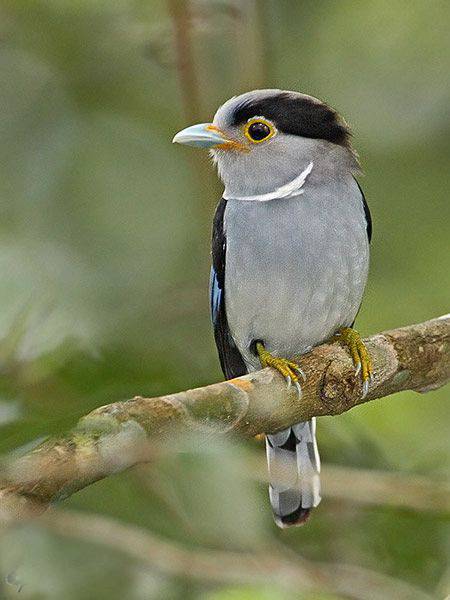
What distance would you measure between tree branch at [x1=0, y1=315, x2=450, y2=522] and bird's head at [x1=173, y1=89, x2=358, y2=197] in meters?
0.72

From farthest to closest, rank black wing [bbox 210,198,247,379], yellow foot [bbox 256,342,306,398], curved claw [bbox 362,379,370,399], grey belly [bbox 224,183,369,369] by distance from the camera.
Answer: black wing [bbox 210,198,247,379]
grey belly [bbox 224,183,369,369]
curved claw [bbox 362,379,370,399]
yellow foot [bbox 256,342,306,398]

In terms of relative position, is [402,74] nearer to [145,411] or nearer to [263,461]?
[263,461]

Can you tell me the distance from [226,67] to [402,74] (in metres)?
1.00

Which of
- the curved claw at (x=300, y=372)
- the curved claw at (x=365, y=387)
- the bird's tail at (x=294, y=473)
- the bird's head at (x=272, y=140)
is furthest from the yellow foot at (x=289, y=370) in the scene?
the bird's head at (x=272, y=140)

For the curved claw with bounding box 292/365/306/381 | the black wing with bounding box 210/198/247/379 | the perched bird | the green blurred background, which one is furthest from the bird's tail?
the curved claw with bounding box 292/365/306/381

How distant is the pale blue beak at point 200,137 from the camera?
163 inches

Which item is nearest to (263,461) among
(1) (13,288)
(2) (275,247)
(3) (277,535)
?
(3) (277,535)

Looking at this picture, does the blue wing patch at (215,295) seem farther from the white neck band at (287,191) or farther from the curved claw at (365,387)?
the curved claw at (365,387)

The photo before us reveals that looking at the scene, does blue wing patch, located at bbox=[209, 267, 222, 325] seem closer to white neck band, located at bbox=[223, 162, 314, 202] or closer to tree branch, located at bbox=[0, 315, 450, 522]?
white neck band, located at bbox=[223, 162, 314, 202]

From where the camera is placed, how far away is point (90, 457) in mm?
2455

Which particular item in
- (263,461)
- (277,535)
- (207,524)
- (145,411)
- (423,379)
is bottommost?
(277,535)

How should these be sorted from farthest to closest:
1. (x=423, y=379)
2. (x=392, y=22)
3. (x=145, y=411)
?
1. (x=392, y=22)
2. (x=423, y=379)
3. (x=145, y=411)

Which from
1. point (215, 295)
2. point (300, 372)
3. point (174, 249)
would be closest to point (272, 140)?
point (215, 295)

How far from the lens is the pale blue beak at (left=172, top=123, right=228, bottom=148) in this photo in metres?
4.14
